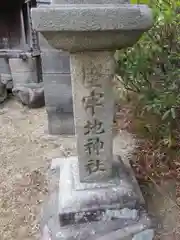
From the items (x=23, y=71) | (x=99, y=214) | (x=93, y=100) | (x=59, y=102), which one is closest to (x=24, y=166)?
(x=59, y=102)

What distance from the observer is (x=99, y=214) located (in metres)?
1.71

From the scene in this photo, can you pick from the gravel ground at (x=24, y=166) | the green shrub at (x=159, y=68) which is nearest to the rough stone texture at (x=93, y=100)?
the green shrub at (x=159, y=68)

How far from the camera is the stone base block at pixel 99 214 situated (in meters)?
1.66

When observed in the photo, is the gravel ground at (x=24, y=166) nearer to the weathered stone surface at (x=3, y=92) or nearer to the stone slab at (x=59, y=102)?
the stone slab at (x=59, y=102)

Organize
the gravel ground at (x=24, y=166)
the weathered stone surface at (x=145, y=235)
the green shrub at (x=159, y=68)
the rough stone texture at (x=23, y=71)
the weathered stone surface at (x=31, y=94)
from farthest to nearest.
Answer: the rough stone texture at (x=23, y=71) < the weathered stone surface at (x=31, y=94) < the gravel ground at (x=24, y=166) < the green shrub at (x=159, y=68) < the weathered stone surface at (x=145, y=235)

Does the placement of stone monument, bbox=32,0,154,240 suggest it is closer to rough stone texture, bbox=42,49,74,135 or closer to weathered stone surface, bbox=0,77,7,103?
rough stone texture, bbox=42,49,74,135

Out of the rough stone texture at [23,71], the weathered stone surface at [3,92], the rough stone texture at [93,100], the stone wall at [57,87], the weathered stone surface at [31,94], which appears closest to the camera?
the rough stone texture at [93,100]

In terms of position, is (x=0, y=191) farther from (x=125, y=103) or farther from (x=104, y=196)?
(x=125, y=103)

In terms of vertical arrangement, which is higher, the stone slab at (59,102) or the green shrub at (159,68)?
the green shrub at (159,68)

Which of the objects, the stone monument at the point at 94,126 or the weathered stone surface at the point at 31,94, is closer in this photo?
the stone monument at the point at 94,126

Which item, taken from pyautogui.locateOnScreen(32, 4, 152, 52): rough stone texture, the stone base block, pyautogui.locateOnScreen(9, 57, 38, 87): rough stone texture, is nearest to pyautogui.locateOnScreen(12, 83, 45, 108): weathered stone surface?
pyautogui.locateOnScreen(9, 57, 38, 87): rough stone texture

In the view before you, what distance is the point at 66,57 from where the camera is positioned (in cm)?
292

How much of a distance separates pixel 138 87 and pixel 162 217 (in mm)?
869

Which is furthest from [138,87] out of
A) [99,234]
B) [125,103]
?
[99,234]
